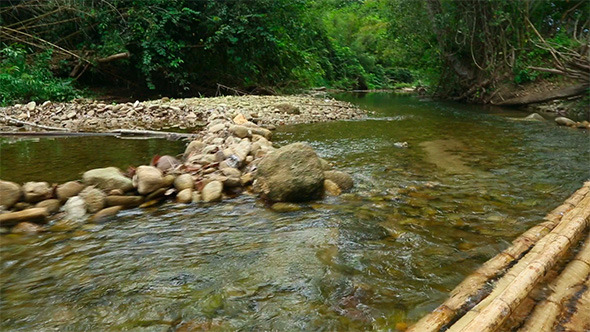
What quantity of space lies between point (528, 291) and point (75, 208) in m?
3.23

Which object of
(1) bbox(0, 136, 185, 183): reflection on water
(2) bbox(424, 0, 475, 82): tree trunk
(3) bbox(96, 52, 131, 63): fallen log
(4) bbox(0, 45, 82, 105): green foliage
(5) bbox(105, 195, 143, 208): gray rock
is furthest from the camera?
(2) bbox(424, 0, 475, 82): tree trunk

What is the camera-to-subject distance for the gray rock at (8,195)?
3.05 metres

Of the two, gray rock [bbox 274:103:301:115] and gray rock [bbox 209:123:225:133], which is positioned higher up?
gray rock [bbox 209:123:225:133]

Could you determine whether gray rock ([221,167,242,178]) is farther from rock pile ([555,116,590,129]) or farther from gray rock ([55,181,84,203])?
rock pile ([555,116,590,129])

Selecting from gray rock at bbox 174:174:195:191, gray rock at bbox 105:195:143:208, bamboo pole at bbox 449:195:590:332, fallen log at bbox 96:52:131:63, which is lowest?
gray rock at bbox 105:195:143:208

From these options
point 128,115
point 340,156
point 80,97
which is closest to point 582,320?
point 340,156

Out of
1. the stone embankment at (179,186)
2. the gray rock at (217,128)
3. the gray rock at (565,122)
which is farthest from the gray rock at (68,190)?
the gray rock at (565,122)

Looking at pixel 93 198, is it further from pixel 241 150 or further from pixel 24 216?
pixel 241 150

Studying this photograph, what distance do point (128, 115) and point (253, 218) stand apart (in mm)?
6625

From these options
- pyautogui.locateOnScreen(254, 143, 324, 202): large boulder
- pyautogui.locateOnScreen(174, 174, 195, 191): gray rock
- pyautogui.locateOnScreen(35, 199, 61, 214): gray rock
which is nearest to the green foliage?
pyautogui.locateOnScreen(35, 199, 61, 214): gray rock

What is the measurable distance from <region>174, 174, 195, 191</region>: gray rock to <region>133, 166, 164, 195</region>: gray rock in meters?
0.15

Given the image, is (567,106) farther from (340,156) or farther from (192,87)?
(192,87)

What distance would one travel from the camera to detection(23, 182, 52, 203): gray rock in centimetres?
319

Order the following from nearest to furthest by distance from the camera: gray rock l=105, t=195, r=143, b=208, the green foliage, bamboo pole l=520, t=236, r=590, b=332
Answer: bamboo pole l=520, t=236, r=590, b=332 → gray rock l=105, t=195, r=143, b=208 → the green foliage
